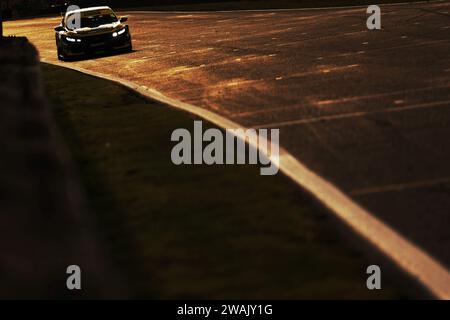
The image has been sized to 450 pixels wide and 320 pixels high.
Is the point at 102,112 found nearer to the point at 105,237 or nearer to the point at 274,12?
the point at 105,237

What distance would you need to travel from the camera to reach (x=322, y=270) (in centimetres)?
773

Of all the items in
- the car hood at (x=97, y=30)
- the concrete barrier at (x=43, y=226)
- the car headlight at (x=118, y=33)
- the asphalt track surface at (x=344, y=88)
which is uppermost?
the car hood at (x=97, y=30)

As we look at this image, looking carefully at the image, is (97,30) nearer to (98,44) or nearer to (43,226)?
(98,44)

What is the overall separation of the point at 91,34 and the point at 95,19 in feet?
4.17

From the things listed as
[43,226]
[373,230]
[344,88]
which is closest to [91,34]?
[344,88]

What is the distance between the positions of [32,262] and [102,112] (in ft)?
41.2

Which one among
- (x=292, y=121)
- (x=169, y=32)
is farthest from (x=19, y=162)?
(x=169, y=32)

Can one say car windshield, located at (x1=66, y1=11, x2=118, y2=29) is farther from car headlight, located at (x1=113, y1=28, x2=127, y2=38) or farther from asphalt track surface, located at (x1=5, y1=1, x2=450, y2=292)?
asphalt track surface, located at (x1=5, y1=1, x2=450, y2=292)

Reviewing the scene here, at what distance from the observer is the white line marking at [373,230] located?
7.64 meters

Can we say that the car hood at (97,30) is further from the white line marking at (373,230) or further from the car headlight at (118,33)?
the white line marking at (373,230)

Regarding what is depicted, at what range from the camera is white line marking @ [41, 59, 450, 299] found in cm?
764

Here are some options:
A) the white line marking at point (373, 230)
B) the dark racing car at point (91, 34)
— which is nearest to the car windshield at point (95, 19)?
the dark racing car at point (91, 34)

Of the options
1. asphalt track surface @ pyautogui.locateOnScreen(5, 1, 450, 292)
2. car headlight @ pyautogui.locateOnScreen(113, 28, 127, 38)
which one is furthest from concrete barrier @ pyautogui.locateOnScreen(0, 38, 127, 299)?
car headlight @ pyautogui.locateOnScreen(113, 28, 127, 38)

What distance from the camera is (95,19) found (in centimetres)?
3444
